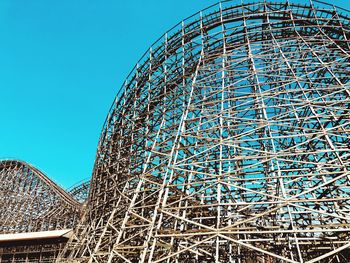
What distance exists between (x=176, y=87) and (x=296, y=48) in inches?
200

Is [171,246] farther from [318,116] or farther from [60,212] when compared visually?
[60,212]

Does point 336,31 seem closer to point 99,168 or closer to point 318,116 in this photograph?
point 318,116

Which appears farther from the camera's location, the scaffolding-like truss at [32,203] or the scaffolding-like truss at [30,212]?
the scaffolding-like truss at [32,203]

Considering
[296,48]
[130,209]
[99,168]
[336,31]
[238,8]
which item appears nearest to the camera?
[130,209]

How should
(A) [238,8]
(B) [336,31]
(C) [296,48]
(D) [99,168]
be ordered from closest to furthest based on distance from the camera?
(C) [296,48]
(B) [336,31]
(A) [238,8]
(D) [99,168]

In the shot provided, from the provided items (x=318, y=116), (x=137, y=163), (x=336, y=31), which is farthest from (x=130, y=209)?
(x=336, y=31)

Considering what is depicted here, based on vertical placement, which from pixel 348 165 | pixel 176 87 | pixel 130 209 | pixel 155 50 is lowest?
pixel 130 209

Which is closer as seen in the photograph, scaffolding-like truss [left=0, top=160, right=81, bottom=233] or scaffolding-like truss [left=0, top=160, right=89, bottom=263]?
scaffolding-like truss [left=0, top=160, right=89, bottom=263]

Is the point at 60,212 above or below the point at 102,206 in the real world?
above

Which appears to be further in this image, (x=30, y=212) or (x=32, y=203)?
(x=32, y=203)

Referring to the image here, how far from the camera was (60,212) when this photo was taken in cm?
2084

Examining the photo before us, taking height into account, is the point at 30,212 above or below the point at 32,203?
below

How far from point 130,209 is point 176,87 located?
6407 millimetres

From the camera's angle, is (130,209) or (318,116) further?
(130,209)
